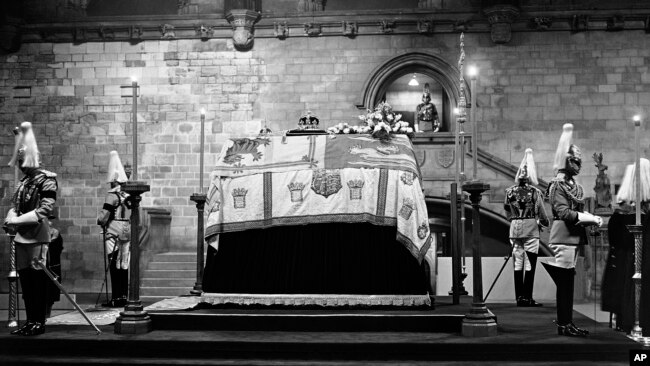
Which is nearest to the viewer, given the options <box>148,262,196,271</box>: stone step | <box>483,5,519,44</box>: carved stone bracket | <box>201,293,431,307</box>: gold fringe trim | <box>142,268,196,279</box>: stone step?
<box>201,293,431,307</box>: gold fringe trim

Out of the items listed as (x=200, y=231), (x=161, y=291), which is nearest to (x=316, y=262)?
(x=200, y=231)

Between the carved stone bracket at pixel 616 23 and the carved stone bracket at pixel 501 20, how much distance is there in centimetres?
196

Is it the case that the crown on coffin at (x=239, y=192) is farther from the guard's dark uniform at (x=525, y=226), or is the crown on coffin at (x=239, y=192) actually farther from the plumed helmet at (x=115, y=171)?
the guard's dark uniform at (x=525, y=226)

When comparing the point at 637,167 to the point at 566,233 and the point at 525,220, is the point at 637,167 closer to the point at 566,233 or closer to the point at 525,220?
the point at 566,233

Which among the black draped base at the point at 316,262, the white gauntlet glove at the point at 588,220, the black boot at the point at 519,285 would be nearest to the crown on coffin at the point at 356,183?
the black draped base at the point at 316,262

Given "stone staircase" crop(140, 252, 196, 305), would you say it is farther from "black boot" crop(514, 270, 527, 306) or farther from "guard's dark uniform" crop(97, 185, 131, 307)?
"black boot" crop(514, 270, 527, 306)

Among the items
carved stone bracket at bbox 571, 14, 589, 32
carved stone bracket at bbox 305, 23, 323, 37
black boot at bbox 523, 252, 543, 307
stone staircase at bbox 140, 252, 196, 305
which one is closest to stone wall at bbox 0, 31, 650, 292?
carved stone bracket at bbox 305, 23, 323, 37

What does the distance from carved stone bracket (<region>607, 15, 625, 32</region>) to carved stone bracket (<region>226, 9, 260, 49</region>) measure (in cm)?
756

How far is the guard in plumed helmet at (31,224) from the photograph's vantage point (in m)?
6.45

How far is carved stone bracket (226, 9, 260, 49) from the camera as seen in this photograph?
15.5m

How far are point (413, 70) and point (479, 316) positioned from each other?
9979mm

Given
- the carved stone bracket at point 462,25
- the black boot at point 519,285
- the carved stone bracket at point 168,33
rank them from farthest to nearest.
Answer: the carved stone bracket at point 168,33 < the carved stone bracket at point 462,25 < the black boot at point 519,285

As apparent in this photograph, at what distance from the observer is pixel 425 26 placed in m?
15.3

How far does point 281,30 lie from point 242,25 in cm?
86
